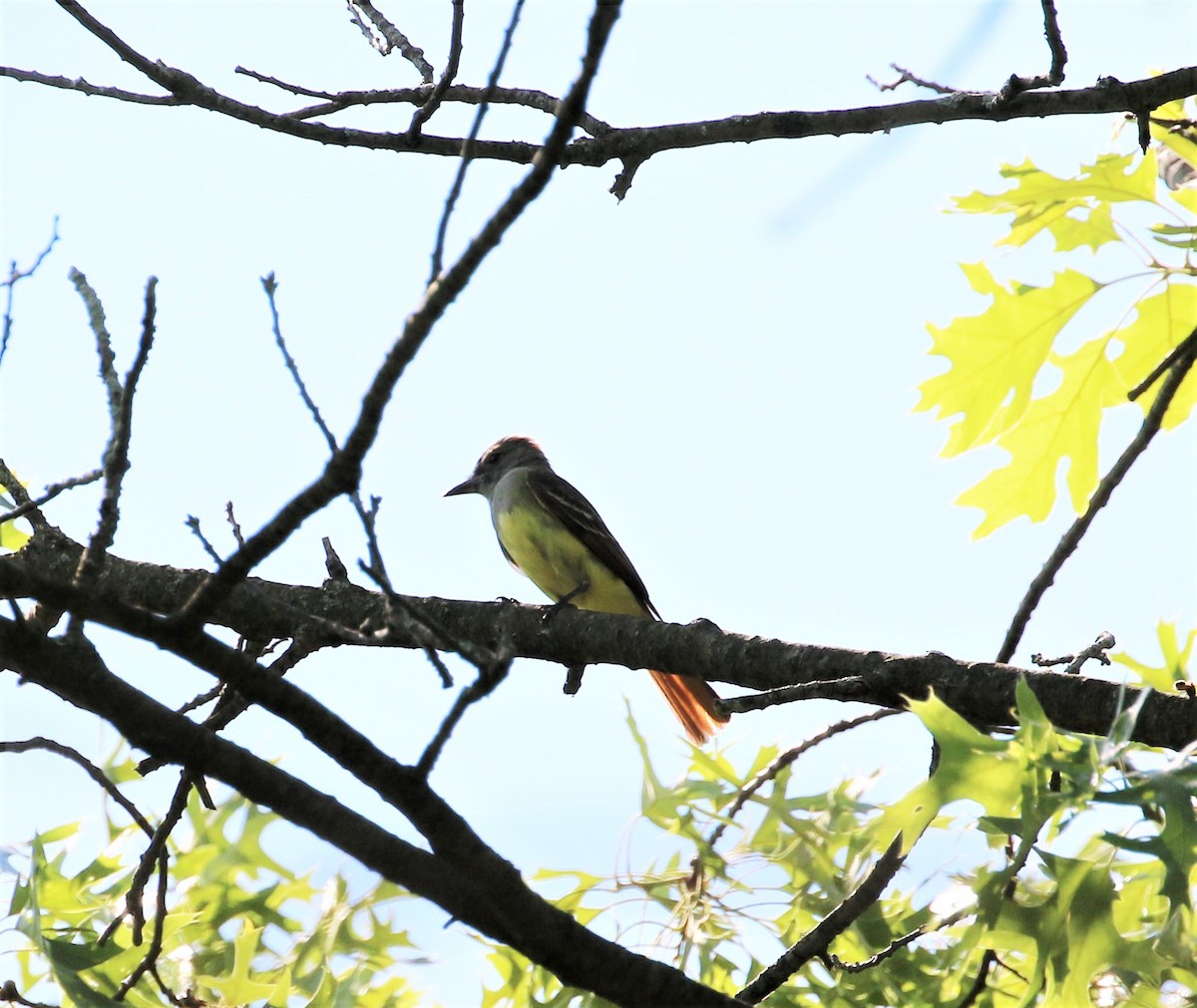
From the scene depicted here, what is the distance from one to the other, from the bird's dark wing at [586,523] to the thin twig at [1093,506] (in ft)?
12.1

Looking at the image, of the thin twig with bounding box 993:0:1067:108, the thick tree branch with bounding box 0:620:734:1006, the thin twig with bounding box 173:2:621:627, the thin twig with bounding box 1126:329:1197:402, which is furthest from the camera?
the thin twig with bounding box 1126:329:1197:402

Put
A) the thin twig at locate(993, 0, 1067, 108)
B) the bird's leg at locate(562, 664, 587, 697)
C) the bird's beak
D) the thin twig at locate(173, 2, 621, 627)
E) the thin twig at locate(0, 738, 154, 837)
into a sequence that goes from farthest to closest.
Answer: the bird's beak
the bird's leg at locate(562, 664, 587, 697)
the thin twig at locate(993, 0, 1067, 108)
the thin twig at locate(0, 738, 154, 837)
the thin twig at locate(173, 2, 621, 627)

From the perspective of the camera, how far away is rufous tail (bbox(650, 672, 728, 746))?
6996 millimetres

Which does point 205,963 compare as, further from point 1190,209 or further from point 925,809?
point 1190,209

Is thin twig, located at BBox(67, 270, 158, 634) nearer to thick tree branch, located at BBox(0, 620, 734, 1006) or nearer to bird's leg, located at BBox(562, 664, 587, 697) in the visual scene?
thick tree branch, located at BBox(0, 620, 734, 1006)

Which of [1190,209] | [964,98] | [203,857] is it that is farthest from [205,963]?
[1190,209]

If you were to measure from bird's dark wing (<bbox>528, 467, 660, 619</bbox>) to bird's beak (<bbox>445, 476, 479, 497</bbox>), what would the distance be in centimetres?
92

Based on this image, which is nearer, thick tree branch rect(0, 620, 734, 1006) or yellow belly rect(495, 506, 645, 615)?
thick tree branch rect(0, 620, 734, 1006)

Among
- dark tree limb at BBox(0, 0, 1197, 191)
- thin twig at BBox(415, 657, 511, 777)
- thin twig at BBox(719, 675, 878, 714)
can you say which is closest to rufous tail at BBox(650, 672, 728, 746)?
thin twig at BBox(719, 675, 878, 714)

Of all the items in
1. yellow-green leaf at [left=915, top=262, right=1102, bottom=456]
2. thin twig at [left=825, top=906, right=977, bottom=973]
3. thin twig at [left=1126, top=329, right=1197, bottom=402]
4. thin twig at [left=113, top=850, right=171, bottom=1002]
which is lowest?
thin twig at [left=825, top=906, right=977, bottom=973]

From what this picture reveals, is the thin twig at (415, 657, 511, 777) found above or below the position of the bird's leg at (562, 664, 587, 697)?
below

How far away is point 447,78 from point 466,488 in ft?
19.4

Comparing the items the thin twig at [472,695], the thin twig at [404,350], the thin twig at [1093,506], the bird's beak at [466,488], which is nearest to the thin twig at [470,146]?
the thin twig at [404,350]

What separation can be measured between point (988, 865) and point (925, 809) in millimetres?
466
